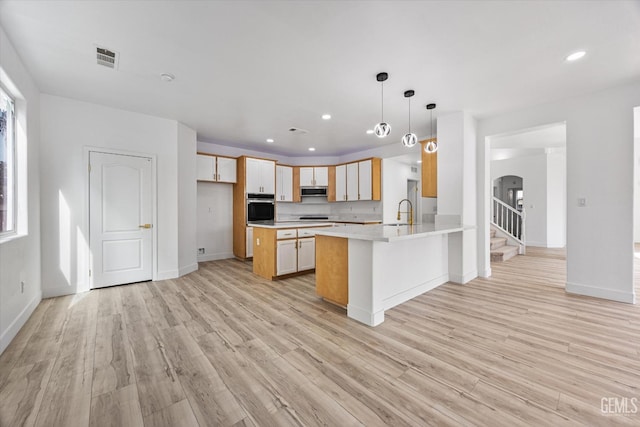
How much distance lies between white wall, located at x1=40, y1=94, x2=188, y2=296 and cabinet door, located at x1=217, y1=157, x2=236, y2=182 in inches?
69.0

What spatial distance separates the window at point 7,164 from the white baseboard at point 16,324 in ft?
2.77

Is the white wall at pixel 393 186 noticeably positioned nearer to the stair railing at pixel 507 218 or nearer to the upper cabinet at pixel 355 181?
the upper cabinet at pixel 355 181

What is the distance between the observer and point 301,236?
453cm

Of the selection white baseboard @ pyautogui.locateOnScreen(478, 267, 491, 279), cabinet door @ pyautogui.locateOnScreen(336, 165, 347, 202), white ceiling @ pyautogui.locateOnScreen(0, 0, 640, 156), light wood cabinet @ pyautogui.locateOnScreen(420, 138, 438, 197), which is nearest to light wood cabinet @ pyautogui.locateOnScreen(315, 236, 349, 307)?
white ceiling @ pyautogui.locateOnScreen(0, 0, 640, 156)

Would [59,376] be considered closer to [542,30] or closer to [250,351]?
[250,351]

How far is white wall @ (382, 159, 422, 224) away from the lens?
6.35 m

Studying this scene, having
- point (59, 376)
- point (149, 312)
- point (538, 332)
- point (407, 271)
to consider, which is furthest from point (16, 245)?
point (538, 332)

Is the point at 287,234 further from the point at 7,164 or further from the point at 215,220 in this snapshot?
the point at 7,164

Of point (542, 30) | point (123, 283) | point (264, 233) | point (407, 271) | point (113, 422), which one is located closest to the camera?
point (113, 422)

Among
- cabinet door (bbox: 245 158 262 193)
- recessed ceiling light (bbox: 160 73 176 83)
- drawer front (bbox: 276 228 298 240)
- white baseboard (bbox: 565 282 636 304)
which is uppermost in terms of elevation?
recessed ceiling light (bbox: 160 73 176 83)

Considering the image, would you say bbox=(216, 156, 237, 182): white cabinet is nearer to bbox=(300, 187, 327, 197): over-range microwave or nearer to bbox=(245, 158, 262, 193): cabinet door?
bbox=(245, 158, 262, 193): cabinet door

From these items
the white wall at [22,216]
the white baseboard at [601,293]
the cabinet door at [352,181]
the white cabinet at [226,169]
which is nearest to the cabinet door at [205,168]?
the white cabinet at [226,169]

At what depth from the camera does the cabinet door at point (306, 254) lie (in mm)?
4516

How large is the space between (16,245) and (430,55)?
4465 millimetres
